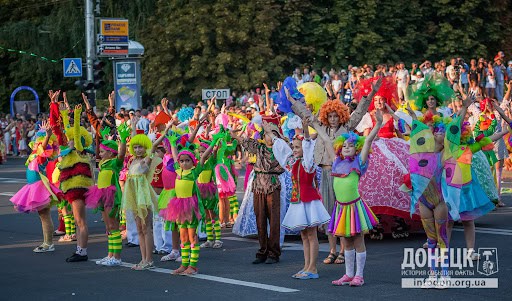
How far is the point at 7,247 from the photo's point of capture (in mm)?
14266

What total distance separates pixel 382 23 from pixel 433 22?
2.43 meters

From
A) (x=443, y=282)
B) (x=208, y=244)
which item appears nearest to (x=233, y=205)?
(x=208, y=244)

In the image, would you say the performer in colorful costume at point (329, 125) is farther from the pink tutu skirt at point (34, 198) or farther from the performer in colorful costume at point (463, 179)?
the pink tutu skirt at point (34, 198)

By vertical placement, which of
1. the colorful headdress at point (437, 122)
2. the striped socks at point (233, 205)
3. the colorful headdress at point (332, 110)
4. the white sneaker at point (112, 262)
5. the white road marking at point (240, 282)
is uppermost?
the colorful headdress at point (332, 110)

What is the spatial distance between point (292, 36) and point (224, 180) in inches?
1003

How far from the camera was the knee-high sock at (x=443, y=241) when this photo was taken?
394 inches

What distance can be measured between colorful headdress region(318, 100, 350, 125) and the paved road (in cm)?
172

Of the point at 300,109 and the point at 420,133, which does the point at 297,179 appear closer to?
the point at 300,109

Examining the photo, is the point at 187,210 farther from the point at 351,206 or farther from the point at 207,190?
the point at 351,206

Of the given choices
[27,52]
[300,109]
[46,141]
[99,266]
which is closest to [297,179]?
[300,109]

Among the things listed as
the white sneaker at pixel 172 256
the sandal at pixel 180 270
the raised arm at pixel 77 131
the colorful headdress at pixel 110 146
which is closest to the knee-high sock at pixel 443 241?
the sandal at pixel 180 270

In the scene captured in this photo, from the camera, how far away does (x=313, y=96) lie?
1220 cm

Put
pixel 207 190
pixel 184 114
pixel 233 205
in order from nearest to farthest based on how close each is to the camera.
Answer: pixel 207 190 < pixel 184 114 < pixel 233 205

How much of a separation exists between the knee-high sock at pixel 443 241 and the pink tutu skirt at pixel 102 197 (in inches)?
169
